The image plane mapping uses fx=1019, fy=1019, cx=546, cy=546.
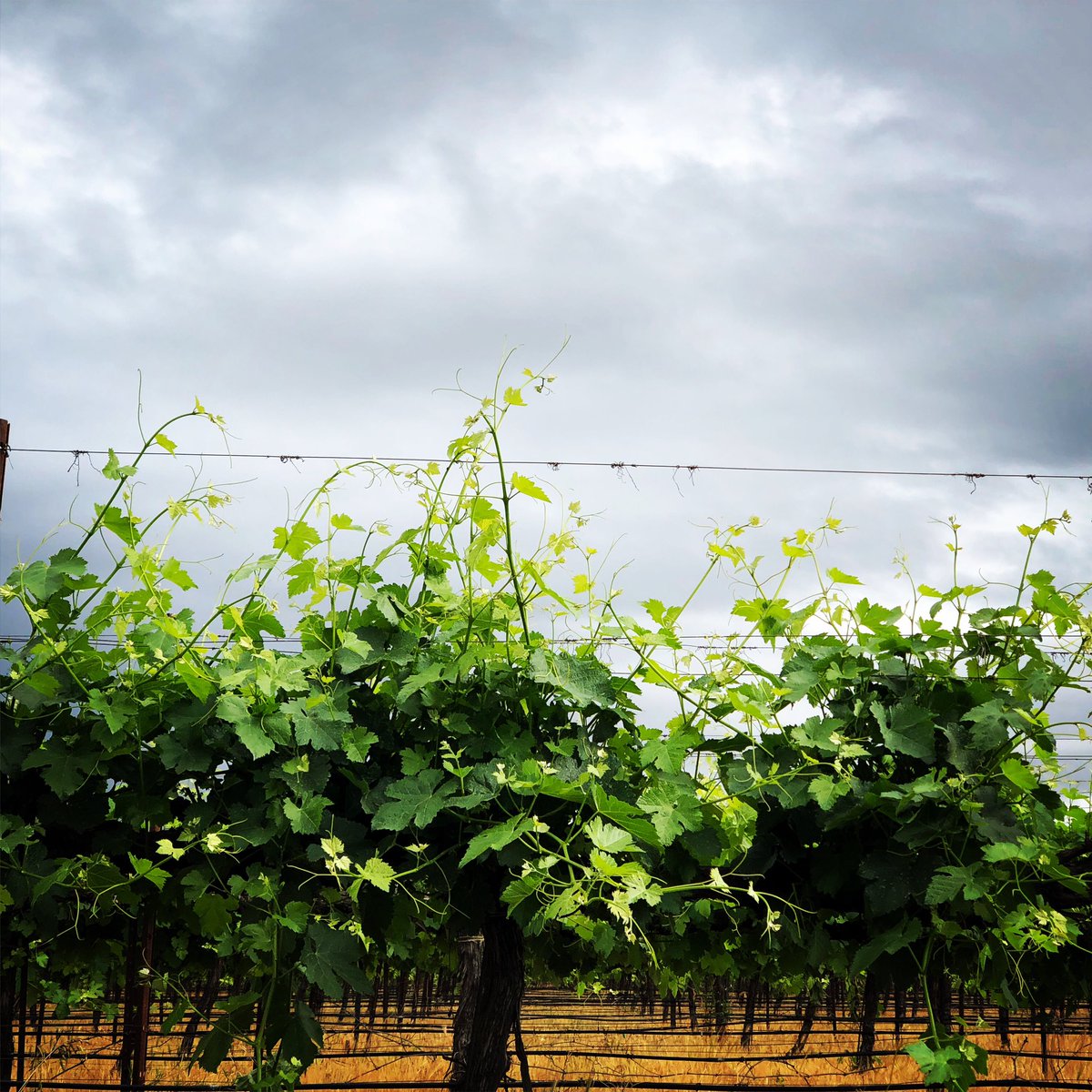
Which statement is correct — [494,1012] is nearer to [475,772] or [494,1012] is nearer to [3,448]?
[475,772]

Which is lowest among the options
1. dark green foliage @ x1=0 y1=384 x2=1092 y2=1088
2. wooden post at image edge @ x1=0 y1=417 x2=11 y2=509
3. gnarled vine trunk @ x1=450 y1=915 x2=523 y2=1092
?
gnarled vine trunk @ x1=450 y1=915 x2=523 y2=1092

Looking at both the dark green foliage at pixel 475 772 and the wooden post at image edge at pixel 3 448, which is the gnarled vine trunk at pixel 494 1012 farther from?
the wooden post at image edge at pixel 3 448

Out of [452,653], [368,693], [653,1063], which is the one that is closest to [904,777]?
[452,653]

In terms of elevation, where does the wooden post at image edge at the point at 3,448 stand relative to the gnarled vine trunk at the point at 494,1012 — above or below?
above

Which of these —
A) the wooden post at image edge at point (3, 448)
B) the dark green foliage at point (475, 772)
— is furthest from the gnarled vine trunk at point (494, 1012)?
the wooden post at image edge at point (3, 448)

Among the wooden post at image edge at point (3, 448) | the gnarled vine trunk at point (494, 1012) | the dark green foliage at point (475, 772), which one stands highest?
the wooden post at image edge at point (3, 448)

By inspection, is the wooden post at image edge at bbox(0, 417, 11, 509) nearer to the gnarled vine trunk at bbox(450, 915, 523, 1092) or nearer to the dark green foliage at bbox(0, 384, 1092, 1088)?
the dark green foliage at bbox(0, 384, 1092, 1088)

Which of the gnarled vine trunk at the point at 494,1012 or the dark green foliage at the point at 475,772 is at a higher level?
the dark green foliage at the point at 475,772

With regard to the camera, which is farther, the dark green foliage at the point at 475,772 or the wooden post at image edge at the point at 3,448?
the wooden post at image edge at the point at 3,448

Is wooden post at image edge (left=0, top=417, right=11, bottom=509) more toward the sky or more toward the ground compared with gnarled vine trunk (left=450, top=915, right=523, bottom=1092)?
more toward the sky

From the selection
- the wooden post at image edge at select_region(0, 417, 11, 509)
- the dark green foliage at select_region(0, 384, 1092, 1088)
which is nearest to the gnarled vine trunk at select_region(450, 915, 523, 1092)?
the dark green foliage at select_region(0, 384, 1092, 1088)

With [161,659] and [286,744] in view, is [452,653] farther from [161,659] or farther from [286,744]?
[161,659]

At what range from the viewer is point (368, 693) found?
236cm

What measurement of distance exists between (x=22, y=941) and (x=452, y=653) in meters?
1.68
